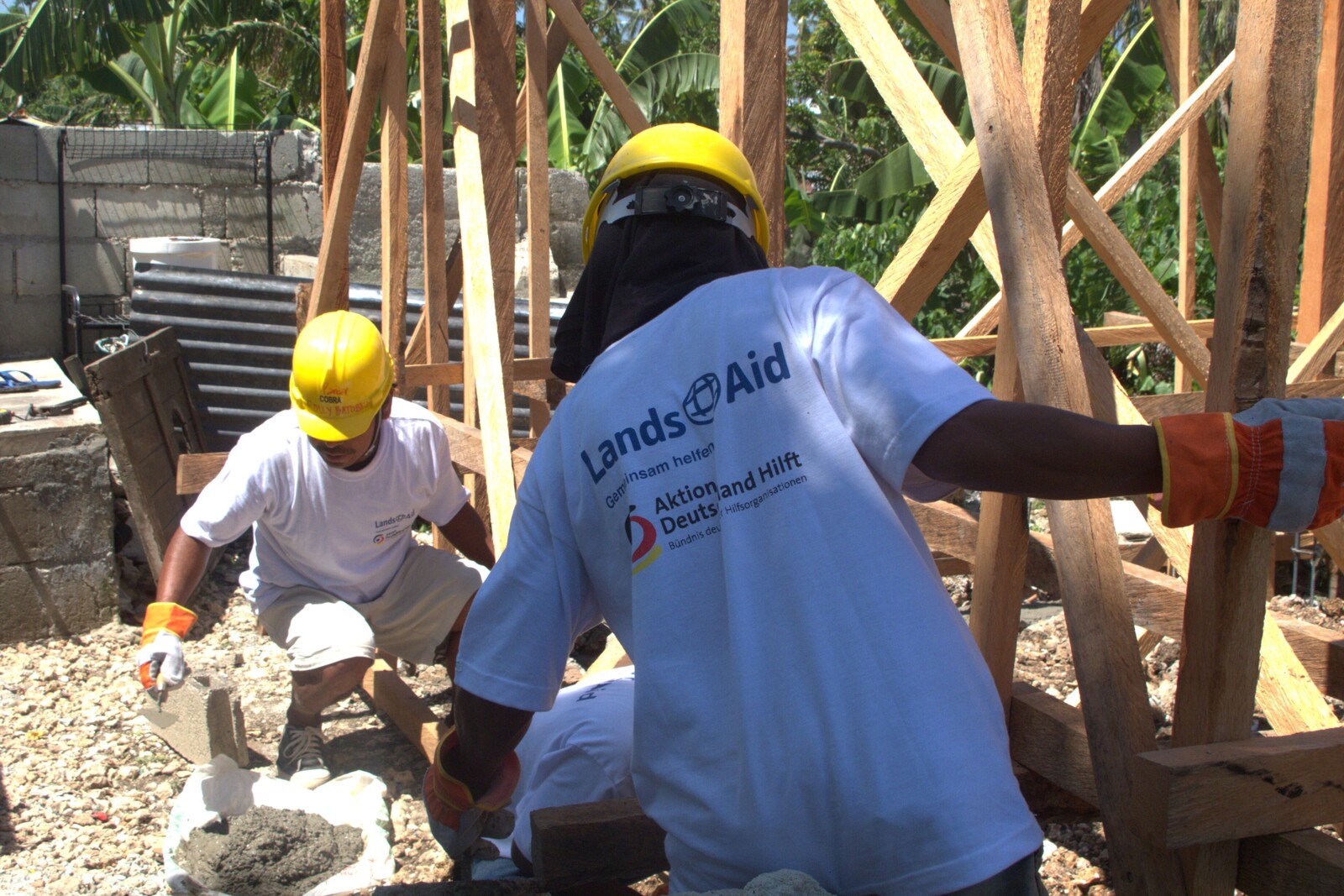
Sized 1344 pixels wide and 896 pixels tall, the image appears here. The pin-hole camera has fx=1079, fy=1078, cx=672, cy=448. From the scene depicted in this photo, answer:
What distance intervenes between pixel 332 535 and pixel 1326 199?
378cm

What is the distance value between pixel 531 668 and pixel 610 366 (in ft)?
1.45

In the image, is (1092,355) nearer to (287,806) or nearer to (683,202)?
(683,202)

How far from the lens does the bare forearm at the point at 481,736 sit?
160 centimetres

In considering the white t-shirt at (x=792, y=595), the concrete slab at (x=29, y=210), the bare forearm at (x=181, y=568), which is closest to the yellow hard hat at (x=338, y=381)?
the bare forearm at (x=181, y=568)

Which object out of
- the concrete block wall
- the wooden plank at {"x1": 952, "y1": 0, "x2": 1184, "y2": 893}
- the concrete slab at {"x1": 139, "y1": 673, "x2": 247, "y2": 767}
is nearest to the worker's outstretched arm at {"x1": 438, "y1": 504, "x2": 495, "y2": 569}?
the concrete slab at {"x1": 139, "y1": 673, "x2": 247, "y2": 767}

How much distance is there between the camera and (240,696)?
14.4 ft

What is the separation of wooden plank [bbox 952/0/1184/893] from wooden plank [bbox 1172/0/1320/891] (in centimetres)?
13

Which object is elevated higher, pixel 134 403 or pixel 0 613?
pixel 134 403

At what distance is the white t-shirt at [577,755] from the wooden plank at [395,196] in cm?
232

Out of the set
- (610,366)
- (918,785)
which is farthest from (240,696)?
(918,785)

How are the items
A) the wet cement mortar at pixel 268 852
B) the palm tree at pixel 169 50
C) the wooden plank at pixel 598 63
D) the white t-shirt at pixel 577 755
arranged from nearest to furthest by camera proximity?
the white t-shirt at pixel 577 755 < the wet cement mortar at pixel 268 852 < the wooden plank at pixel 598 63 < the palm tree at pixel 169 50

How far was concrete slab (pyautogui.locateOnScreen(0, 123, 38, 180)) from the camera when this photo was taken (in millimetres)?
8844

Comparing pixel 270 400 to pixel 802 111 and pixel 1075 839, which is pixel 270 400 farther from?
pixel 802 111

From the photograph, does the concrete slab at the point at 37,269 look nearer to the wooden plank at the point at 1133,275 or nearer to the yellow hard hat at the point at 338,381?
the yellow hard hat at the point at 338,381
